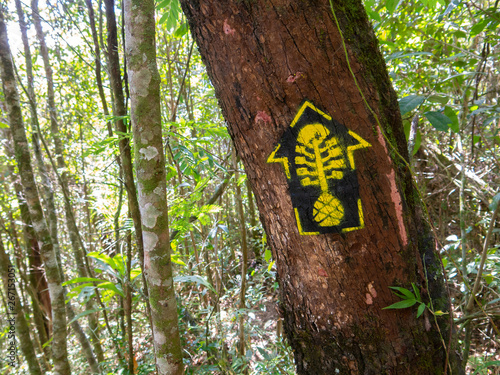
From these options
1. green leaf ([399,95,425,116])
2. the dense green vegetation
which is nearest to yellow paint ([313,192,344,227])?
the dense green vegetation

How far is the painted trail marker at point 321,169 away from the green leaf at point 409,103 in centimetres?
38

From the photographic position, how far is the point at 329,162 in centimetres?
91

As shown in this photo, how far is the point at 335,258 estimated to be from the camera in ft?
3.06

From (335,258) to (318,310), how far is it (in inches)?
7.7

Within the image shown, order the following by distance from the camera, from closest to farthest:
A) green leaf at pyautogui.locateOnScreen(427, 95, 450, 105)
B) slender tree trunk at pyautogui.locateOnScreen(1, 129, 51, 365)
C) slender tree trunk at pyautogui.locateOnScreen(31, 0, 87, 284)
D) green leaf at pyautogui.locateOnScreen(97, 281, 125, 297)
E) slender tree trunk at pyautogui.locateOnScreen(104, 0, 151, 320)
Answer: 1. green leaf at pyautogui.locateOnScreen(427, 95, 450, 105)
2. slender tree trunk at pyautogui.locateOnScreen(104, 0, 151, 320)
3. green leaf at pyautogui.locateOnScreen(97, 281, 125, 297)
4. slender tree trunk at pyautogui.locateOnScreen(31, 0, 87, 284)
5. slender tree trunk at pyautogui.locateOnScreen(1, 129, 51, 365)

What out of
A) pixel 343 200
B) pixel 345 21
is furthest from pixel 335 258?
pixel 345 21

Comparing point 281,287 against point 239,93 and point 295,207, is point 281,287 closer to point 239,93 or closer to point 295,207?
point 295,207

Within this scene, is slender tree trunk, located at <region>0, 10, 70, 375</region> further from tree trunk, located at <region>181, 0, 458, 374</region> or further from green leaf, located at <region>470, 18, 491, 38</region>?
green leaf, located at <region>470, 18, 491, 38</region>

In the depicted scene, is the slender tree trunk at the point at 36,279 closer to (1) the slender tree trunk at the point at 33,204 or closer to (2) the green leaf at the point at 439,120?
(1) the slender tree trunk at the point at 33,204

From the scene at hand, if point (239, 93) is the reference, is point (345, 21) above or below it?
above

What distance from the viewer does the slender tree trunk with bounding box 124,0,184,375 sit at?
135cm

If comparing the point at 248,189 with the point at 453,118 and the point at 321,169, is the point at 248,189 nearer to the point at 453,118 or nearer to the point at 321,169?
the point at 453,118

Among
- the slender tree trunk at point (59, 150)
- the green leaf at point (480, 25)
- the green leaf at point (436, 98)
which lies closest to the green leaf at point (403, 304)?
the green leaf at point (436, 98)

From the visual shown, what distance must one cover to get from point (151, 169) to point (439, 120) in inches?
46.7
